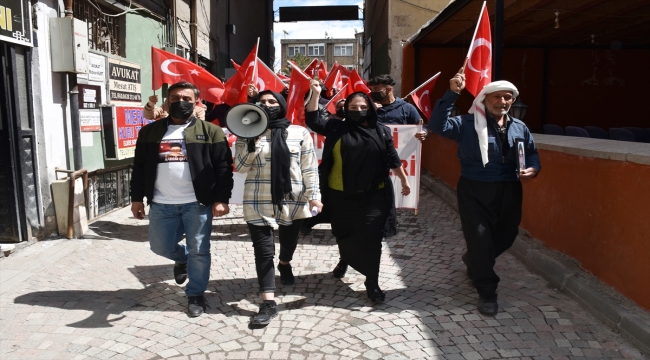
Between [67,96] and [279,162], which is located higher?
[67,96]

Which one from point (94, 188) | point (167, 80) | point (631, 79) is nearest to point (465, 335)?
point (167, 80)

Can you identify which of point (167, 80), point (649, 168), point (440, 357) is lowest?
point (440, 357)

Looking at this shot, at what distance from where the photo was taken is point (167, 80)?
6367 millimetres

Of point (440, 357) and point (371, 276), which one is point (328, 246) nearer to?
point (371, 276)

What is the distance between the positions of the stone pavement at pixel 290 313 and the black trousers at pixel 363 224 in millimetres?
326

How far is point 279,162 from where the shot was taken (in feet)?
13.8

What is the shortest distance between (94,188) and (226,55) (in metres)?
10.7

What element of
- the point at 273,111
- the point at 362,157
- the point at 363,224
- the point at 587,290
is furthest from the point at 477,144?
the point at 273,111

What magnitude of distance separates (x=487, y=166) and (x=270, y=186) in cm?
168

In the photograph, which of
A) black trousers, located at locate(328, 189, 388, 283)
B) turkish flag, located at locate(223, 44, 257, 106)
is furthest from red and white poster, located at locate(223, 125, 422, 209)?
black trousers, located at locate(328, 189, 388, 283)

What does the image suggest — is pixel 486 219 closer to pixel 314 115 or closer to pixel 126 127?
pixel 314 115

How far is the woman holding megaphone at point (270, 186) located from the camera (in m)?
4.19

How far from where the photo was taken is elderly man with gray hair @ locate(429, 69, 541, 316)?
14.0 feet

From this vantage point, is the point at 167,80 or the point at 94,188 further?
the point at 94,188
